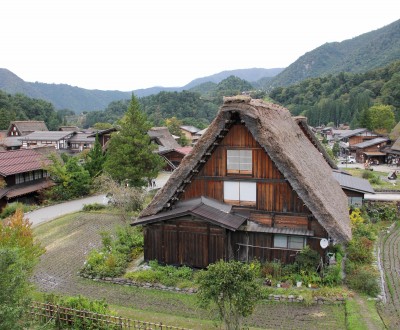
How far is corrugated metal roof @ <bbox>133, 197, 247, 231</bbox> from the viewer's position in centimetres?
1399

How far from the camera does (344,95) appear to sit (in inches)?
4926

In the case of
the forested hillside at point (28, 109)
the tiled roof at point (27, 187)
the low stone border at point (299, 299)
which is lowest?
the low stone border at point (299, 299)

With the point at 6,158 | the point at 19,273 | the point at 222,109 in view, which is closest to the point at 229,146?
the point at 222,109

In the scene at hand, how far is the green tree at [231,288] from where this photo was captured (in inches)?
338

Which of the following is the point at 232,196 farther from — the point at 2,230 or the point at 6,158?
the point at 6,158

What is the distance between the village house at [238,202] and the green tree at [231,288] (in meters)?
4.88

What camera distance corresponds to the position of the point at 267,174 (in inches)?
581

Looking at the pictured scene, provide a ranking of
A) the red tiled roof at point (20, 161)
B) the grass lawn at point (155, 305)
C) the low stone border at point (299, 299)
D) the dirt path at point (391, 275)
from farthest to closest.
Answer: the red tiled roof at point (20, 161) → the low stone border at point (299, 299) → the dirt path at point (391, 275) → the grass lawn at point (155, 305)

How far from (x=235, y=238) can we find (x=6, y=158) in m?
26.4

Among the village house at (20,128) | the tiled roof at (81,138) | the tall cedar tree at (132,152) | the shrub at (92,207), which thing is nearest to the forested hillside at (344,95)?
the tiled roof at (81,138)

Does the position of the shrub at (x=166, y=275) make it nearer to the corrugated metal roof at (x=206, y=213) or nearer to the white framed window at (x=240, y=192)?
the corrugated metal roof at (x=206, y=213)

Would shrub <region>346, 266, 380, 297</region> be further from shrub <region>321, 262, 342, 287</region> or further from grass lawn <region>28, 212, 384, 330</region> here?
grass lawn <region>28, 212, 384, 330</region>

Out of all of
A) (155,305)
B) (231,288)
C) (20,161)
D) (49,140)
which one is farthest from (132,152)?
(49,140)

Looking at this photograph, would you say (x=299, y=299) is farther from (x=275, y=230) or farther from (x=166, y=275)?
(x=166, y=275)
